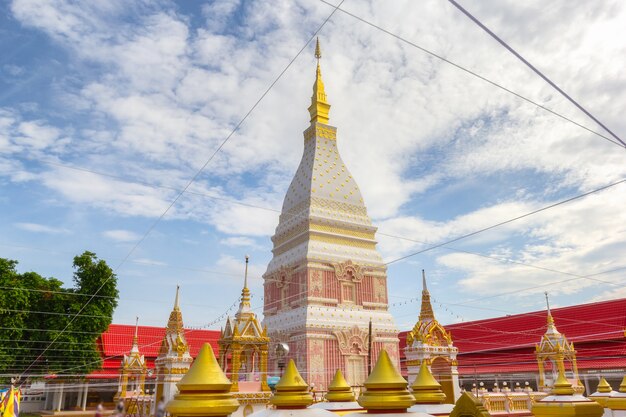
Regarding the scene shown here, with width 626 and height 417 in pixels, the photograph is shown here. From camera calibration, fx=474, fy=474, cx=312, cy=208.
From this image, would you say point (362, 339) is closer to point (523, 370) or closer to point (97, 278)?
point (523, 370)

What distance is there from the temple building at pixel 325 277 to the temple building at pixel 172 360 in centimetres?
893

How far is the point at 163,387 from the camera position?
22.8m

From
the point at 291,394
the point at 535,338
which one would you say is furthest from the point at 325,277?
the point at 291,394

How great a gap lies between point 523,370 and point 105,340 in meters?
31.5

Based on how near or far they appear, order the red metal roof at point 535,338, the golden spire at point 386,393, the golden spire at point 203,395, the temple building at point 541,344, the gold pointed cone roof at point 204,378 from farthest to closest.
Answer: the red metal roof at point 535,338, the temple building at point 541,344, the golden spire at point 386,393, the gold pointed cone roof at point 204,378, the golden spire at point 203,395

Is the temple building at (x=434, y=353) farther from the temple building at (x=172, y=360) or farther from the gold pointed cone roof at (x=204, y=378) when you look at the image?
the gold pointed cone roof at (x=204, y=378)

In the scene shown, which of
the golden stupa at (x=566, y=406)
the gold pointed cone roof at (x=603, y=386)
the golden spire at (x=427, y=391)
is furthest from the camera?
the gold pointed cone roof at (x=603, y=386)

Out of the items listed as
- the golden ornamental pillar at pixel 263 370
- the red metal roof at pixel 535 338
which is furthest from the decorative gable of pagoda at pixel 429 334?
the golden ornamental pillar at pixel 263 370

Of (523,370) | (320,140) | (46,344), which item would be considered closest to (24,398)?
(46,344)

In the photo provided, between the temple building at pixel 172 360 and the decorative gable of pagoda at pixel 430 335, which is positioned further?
the temple building at pixel 172 360

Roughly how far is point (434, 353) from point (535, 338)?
16.5 m

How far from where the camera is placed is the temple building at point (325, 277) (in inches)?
1215

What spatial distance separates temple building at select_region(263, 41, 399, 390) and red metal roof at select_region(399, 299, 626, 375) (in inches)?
277

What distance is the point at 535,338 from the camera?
3428 centimetres
